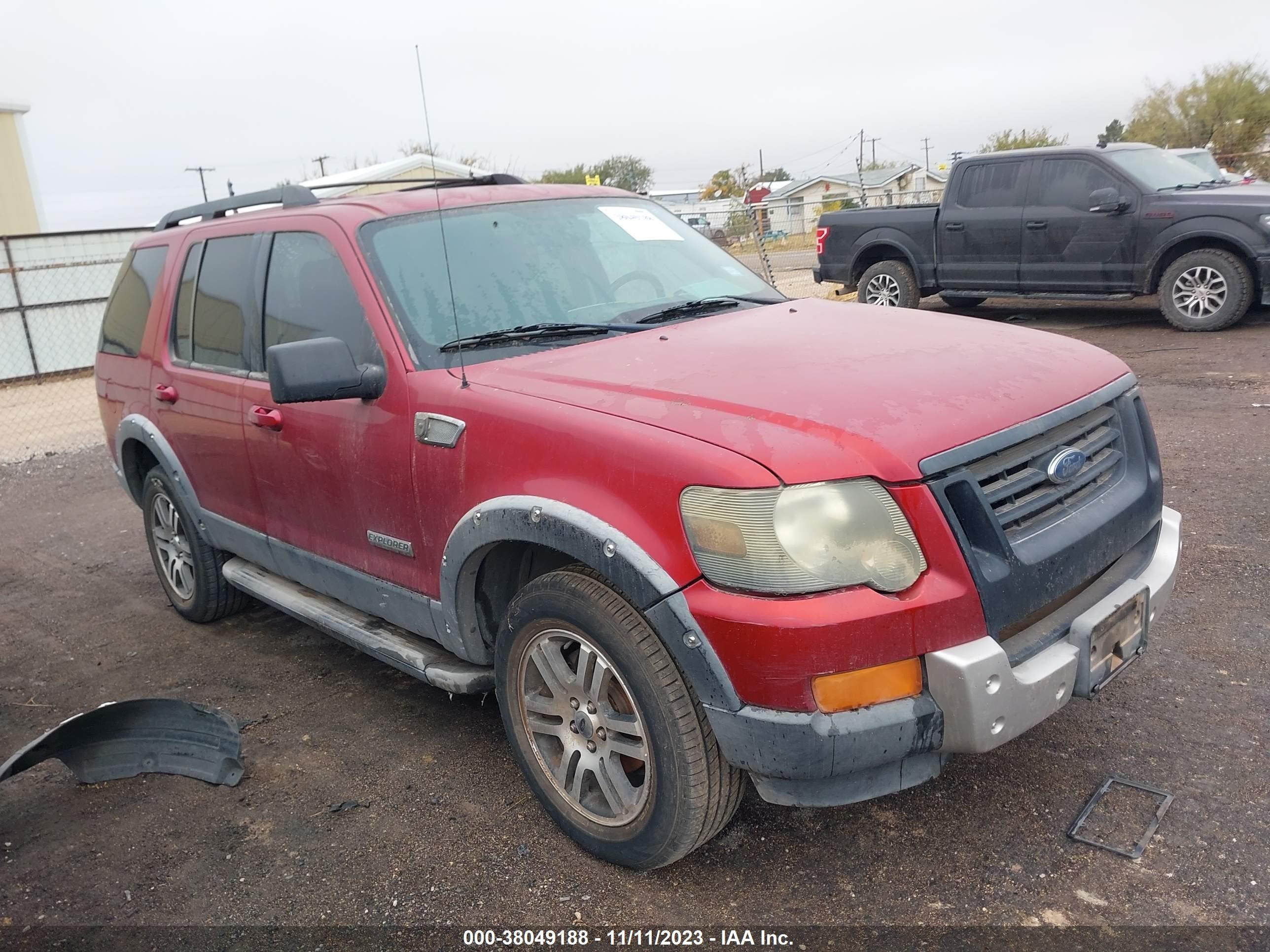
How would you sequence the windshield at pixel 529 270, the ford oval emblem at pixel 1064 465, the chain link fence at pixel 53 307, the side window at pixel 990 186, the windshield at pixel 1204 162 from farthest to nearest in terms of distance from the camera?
the chain link fence at pixel 53 307, the windshield at pixel 1204 162, the side window at pixel 990 186, the windshield at pixel 529 270, the ford oval emblem at pixel 1064 465

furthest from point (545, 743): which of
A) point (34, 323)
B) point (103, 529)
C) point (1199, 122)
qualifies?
point (1199, 122)

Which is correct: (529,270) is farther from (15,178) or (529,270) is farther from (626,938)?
(15,178)

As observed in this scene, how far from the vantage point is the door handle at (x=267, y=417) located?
12.4 ft

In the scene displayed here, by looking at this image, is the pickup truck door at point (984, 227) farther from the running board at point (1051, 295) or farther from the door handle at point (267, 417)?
the door handle at point (267, 417)

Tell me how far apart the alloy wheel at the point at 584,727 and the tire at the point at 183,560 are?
2.44m

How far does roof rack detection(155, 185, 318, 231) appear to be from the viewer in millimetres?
4074

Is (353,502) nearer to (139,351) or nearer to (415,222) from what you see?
(415,222)

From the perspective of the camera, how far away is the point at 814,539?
235 cm

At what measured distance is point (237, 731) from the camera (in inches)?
142

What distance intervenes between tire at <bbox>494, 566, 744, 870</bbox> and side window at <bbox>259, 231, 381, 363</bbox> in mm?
1099

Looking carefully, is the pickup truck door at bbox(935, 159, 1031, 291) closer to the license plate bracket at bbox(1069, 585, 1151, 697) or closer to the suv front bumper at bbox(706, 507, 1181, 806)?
the license plate bracket at bbox(1069, 585, 1151, 697)

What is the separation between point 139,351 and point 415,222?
203cm

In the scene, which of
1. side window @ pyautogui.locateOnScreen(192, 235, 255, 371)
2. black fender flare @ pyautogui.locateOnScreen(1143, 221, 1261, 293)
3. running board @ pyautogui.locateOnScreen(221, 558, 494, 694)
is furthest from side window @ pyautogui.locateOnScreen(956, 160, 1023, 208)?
running board @ pyautogui.locateOnScreen(221, 558, 494, 694)

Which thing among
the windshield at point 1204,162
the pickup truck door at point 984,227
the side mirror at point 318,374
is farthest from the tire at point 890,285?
the side mirror at point 318,374
